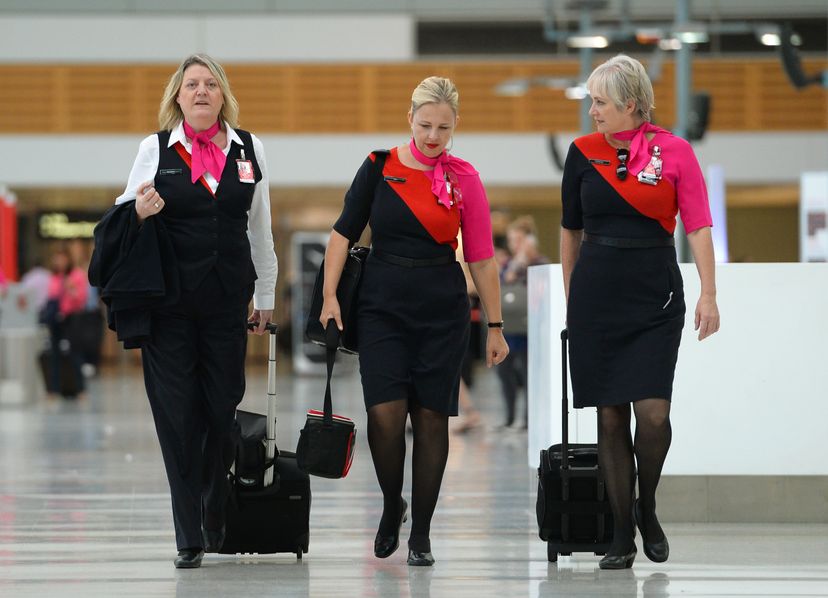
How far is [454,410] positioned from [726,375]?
1.67 meters

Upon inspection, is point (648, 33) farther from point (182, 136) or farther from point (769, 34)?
point (182, 136)

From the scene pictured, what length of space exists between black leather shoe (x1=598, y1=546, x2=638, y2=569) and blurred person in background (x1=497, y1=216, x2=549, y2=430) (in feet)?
20.4

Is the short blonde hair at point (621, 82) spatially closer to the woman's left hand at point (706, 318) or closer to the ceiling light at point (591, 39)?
the woman's left hand at point (706, 318)

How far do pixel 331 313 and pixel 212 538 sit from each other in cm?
88

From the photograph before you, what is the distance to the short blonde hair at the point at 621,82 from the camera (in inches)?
187

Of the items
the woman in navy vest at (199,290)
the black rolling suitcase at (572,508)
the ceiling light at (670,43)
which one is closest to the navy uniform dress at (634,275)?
the black rolling suitcase at (572,508)

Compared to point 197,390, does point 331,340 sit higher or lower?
higher

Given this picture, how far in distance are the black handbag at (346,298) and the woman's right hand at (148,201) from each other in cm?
60

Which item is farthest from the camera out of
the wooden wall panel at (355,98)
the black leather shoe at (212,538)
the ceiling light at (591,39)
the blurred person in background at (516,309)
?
the wooden wall panel at (355,98)

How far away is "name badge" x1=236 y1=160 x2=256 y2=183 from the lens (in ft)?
16.0

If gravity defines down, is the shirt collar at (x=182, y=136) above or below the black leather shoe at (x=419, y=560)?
above

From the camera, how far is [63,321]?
645 inches

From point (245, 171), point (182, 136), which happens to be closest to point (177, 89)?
point (182, 136)

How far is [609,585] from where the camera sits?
4625 millimetres
